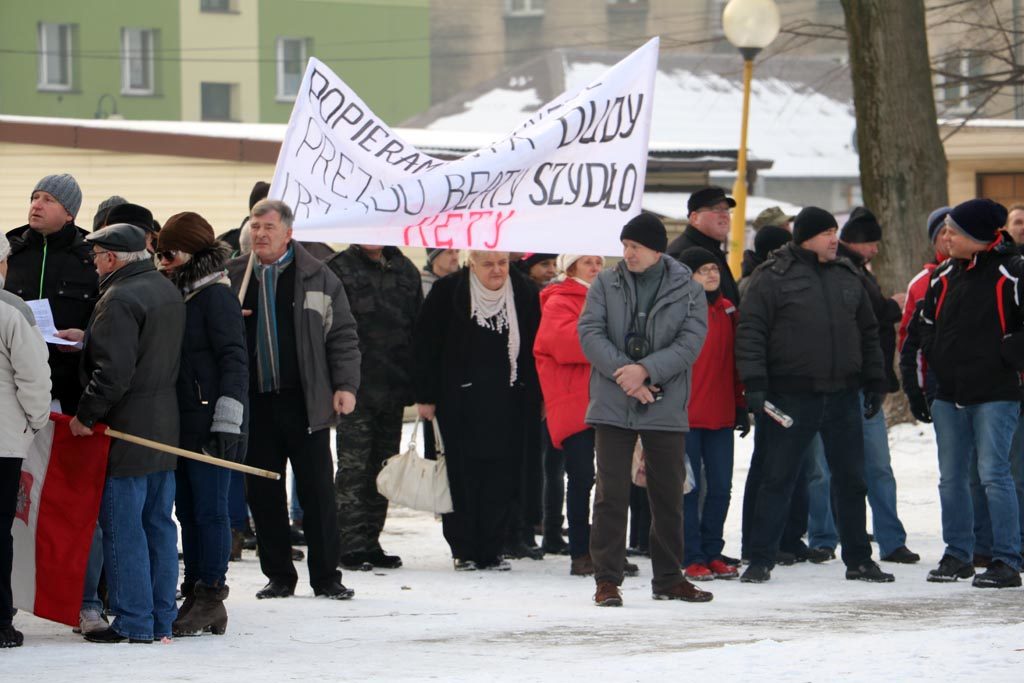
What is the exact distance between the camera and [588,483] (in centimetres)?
1064

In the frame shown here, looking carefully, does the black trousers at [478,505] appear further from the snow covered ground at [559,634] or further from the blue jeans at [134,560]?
the blue jeans at [134,560]

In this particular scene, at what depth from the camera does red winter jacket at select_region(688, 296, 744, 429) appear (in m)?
10.5

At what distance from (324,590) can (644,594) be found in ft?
5.37

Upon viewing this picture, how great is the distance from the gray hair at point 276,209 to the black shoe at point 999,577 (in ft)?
13.1

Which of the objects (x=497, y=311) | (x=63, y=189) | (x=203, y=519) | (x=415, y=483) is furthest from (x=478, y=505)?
(x=63, y=189)

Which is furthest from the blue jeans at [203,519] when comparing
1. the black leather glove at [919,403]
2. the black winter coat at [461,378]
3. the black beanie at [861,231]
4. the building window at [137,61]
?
the building window at [137,61]

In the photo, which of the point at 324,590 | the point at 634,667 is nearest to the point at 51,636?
the point at 324,590

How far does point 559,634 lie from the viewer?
823 cm

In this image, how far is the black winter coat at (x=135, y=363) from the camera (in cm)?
776

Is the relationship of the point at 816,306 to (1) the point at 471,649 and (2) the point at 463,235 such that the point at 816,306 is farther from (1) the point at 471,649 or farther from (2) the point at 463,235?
(1) the point at 471,649

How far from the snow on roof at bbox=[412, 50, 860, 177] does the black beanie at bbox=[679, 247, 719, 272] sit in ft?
128

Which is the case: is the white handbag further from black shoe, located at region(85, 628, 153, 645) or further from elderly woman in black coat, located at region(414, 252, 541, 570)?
black shoe, located at region(85, 628, 153, 645)

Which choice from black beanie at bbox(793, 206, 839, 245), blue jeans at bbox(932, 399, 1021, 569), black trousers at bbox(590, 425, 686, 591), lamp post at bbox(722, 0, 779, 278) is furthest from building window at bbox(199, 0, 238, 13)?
black trousers at bbox(590, 425, 686, 591)

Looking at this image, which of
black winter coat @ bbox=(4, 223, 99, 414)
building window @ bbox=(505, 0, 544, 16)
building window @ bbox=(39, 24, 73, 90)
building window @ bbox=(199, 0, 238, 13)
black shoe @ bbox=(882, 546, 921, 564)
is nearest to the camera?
black winter coat @ bbox=(4, 223, 99, 414)
